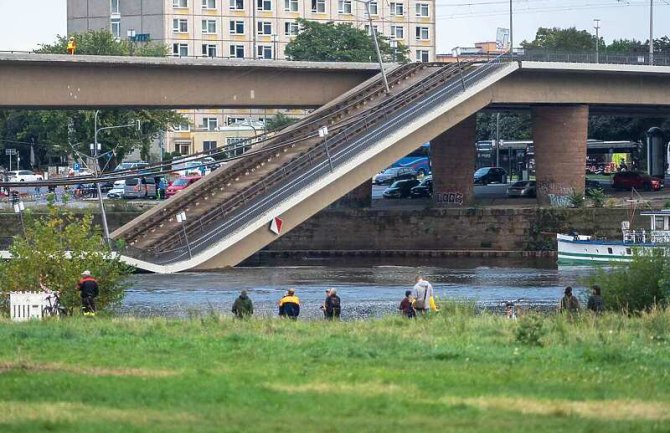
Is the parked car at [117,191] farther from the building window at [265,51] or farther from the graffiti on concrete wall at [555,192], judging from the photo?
the building window at [265,51]

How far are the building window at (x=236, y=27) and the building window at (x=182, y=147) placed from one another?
12760mm

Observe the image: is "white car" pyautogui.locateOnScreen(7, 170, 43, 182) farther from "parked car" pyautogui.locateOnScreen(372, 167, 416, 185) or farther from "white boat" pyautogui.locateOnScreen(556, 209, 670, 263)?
"white boat" pyautogui.locateOnScreen(556, 209, 670, 263)

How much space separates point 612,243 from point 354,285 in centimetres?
1527

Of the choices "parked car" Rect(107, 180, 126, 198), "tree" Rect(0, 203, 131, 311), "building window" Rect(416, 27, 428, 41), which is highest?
"building window" Rect(416, 27, 428, 41)

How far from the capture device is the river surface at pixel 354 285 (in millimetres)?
47688

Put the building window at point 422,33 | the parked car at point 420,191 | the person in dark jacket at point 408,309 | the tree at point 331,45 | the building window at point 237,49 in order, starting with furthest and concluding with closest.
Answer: the building window at point 422,33 < the building window at point 237,49 < the tree at point 331,45 < the parked car at point 420,191 < the person in dark jacket at point 408,309

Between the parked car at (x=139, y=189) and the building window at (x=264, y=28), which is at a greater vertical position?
the building window at (x=264, y=28)

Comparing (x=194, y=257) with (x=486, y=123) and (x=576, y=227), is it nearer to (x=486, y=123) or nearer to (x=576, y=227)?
(x=576, y=227)

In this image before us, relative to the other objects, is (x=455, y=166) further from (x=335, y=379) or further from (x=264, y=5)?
(x=264, y=5)

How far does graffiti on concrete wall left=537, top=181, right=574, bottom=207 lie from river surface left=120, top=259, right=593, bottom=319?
656 cm

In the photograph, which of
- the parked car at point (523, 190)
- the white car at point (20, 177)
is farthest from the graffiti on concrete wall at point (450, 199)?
the white car at point (20, 177)

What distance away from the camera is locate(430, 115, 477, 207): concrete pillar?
79.8 metres

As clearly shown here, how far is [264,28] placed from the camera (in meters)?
146

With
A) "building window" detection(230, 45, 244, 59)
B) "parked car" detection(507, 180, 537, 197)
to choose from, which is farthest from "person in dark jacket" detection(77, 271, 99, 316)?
"building window" detection(230, 45, 244, 59)
